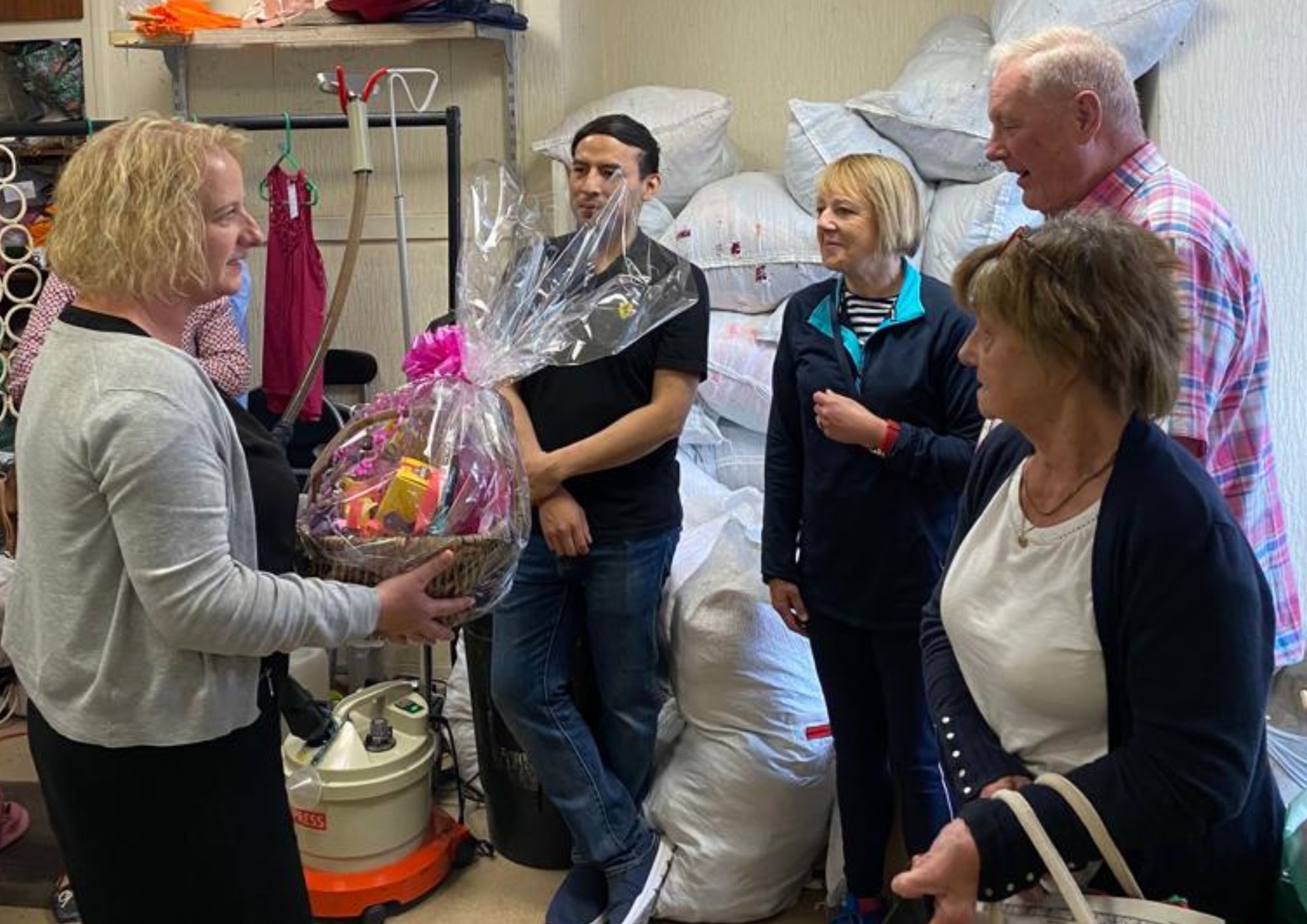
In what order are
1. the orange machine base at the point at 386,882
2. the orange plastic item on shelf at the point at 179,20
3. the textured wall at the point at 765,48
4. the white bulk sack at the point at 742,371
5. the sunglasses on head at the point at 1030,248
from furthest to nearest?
1. the textured wall at the point at 765,48
2. the orange plastic item on shelf at the point at 179,20
3. the white bulk sack at the point at 742,371
4. the orange machine base at the point at 386,882
5. the sunglasses on head at the point at 1030,248

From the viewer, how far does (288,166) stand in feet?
9.43

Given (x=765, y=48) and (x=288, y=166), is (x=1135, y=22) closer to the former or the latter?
(x=765, y=48)

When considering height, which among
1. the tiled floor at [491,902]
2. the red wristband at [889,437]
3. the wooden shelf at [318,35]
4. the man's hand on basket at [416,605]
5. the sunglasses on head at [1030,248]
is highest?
the wooden shelf at [318,35]

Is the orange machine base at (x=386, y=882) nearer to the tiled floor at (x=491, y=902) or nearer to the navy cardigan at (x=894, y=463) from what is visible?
the tiled floor at (x=491, y=902)

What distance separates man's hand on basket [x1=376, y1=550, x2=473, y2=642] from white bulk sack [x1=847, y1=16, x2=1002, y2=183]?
5.64 ft

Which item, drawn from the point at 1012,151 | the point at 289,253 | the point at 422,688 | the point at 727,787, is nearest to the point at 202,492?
the point at 1012,151

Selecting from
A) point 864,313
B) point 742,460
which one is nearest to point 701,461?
point 742,460

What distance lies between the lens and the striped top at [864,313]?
6.15 ft

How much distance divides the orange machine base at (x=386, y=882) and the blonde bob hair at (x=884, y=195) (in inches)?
57.4

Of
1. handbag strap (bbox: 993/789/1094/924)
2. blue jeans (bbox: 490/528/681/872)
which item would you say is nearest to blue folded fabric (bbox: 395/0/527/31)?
blue jeans (bbox: 490/528/681/872)

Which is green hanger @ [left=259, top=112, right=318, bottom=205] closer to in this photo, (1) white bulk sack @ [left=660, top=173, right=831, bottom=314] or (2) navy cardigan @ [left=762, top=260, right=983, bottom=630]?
(1) white bulk sack @ [left=660, top=173, right=831, bottom=314]

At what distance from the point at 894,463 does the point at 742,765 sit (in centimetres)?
72

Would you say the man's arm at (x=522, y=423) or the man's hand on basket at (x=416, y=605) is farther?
the man's arm at (x=522, y=423)

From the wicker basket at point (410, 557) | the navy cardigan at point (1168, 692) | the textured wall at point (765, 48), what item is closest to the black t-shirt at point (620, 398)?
the wicker basket at point (410, 557)
